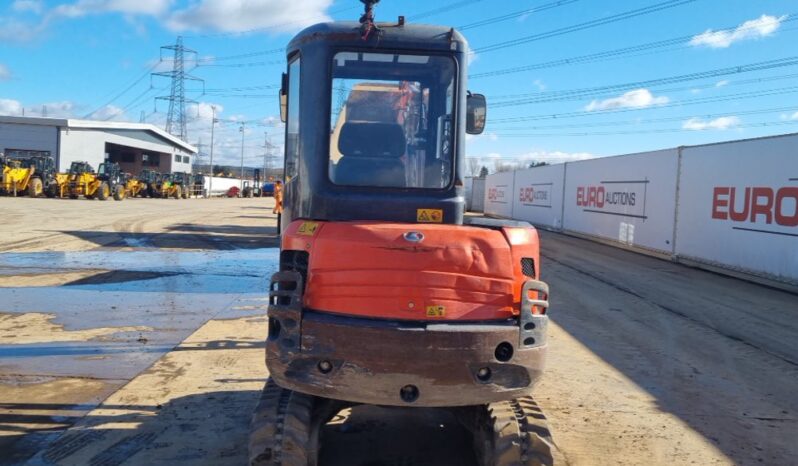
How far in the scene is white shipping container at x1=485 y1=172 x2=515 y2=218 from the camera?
128 feet

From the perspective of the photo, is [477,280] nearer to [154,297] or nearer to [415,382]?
[415,382]

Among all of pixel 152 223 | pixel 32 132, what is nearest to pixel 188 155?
pixel 32 132

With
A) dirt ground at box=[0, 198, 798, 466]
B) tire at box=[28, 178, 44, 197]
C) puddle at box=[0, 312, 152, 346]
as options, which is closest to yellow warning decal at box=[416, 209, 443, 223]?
dirt ground at box=[0, 198, 798, 466]

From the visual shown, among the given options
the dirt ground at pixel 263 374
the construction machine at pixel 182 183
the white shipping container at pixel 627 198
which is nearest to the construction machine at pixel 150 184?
the construction machine at pixel 182 183

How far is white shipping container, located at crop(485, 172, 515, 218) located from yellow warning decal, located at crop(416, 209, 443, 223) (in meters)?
34.6

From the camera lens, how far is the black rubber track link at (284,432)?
3877mm

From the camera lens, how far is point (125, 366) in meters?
6.79

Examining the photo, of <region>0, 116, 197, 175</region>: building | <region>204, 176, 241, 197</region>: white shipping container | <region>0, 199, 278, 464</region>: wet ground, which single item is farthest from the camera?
<region>204, 176, 241, 197</region>: white shipping container

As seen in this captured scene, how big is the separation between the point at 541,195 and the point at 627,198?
11.1 metres

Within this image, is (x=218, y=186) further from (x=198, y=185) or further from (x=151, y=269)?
(x=151, y=269)

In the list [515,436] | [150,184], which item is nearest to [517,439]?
[515,436]

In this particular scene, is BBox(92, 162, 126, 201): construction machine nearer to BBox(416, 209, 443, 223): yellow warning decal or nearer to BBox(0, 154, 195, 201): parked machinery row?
BBox(0, 154, 195, 201): parked machinery row

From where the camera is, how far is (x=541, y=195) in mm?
32438

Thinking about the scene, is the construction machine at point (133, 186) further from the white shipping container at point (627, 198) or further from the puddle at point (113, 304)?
the puddle at point (113, 304)
